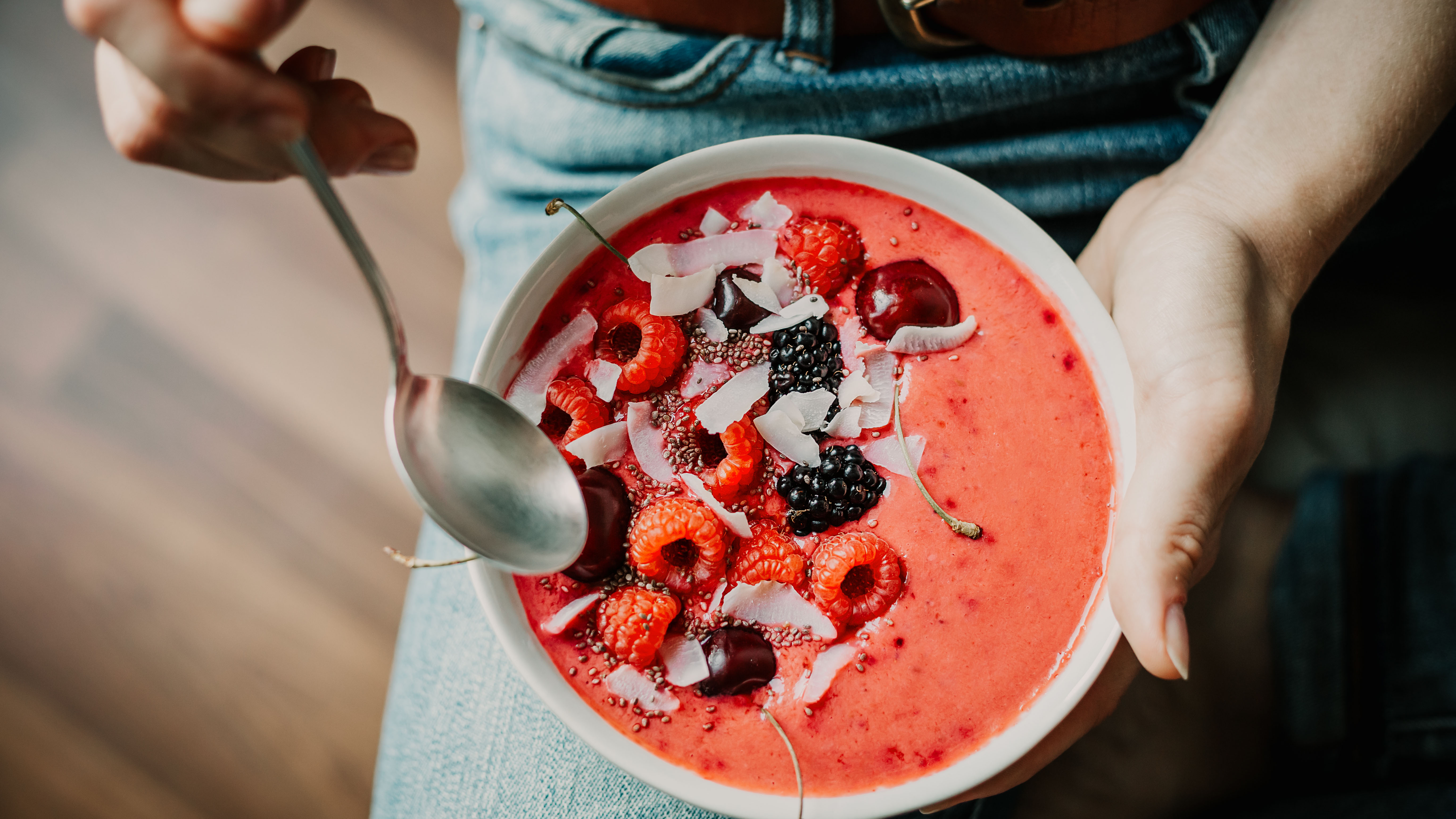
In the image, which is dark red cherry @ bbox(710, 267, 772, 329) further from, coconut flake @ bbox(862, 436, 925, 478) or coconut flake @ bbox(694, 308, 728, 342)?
coconut flake @ bbox(862, 436, 925, 478)

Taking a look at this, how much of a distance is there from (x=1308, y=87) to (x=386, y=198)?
76.2 inches

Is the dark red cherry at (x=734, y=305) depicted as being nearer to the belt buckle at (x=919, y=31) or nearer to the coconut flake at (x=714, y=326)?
the coconut flake at (x=714, y=326)

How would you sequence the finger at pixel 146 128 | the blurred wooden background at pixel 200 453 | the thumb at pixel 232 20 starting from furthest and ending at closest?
the blurred wooden background at pixel 200 453, the finger at pixel 146 128, the thumb at pixel 232 20

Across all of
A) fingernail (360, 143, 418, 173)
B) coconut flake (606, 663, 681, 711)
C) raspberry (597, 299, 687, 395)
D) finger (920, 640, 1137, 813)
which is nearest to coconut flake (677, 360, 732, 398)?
raspberry (597, 299, 687, 395)

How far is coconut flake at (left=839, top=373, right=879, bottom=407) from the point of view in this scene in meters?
0.99

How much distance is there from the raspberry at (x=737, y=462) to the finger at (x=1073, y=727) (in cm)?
48

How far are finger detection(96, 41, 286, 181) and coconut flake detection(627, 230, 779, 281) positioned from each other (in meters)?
0.43

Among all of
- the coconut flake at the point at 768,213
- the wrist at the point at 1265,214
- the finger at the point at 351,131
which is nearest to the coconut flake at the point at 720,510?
the coconut flake at the point at 768,213

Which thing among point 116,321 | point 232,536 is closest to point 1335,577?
point 232,536

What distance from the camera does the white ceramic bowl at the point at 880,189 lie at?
96cm

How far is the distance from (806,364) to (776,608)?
0.98 ft

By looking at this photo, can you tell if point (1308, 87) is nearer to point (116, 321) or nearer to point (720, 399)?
point (720, 399)

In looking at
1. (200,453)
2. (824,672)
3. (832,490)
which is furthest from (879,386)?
(200,453)

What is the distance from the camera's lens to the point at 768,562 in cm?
98
